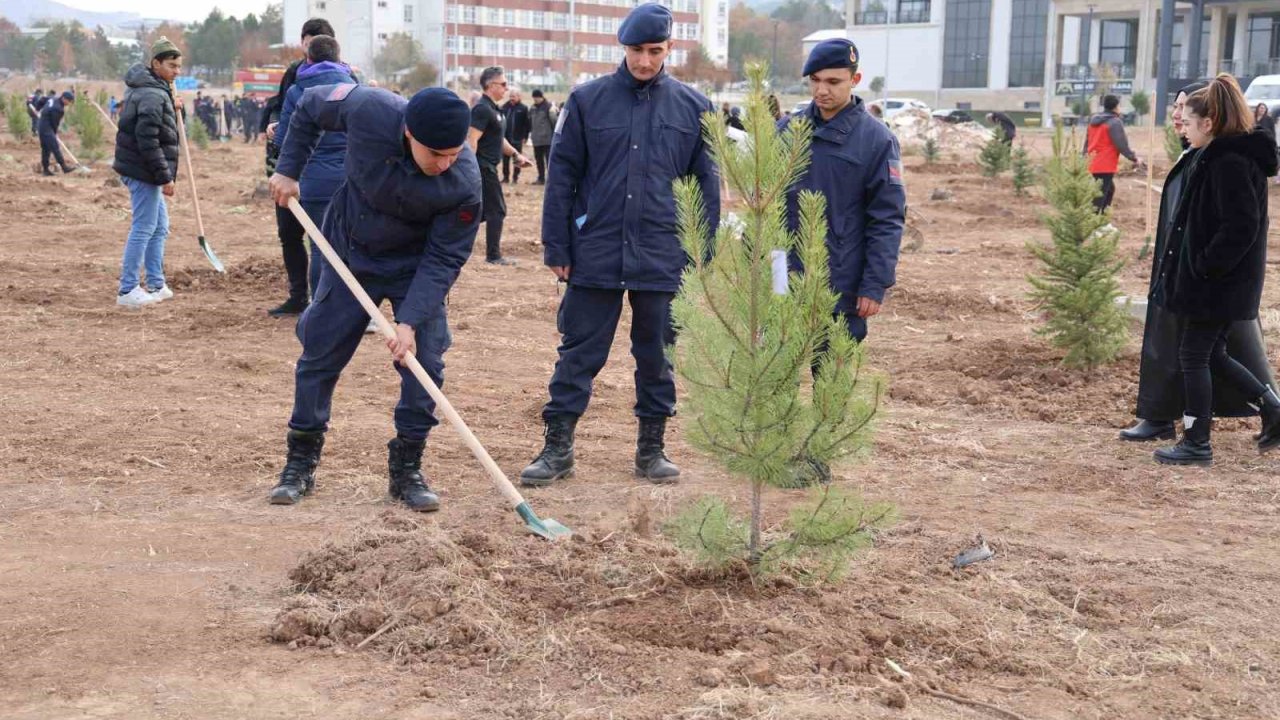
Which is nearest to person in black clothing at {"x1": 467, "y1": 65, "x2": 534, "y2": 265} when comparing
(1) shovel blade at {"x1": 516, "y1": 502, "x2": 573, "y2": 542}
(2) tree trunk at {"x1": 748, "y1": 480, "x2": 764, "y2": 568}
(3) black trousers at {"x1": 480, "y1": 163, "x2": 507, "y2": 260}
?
(3) black trousers at {"x1": 480, "y1": 163, "x2": 507, "y2": 260}

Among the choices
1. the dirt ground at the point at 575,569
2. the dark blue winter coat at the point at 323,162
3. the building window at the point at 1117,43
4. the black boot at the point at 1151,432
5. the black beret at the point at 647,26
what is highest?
the building window at the point at 1117,43

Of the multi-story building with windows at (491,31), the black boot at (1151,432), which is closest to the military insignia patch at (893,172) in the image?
the black boot at (1151,432)

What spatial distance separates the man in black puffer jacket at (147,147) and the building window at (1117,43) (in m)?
69.7

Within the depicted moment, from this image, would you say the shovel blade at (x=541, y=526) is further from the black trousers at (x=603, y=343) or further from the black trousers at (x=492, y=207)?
the black trousers at (x=492, y=207)

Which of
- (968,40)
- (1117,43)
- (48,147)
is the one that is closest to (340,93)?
(48,147)

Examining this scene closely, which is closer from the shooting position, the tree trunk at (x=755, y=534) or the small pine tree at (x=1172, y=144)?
the tree trunk at (x=755, y=534)

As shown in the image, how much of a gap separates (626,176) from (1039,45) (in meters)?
84.4

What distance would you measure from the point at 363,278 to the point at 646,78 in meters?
1.37

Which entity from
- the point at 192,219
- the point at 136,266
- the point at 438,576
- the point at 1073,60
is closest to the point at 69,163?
the point at 192,219

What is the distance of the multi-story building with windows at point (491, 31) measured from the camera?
311ft

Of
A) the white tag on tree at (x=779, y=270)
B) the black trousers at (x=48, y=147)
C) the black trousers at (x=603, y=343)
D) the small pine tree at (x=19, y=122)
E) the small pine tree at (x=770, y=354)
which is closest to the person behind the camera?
the small pine tree at (x=770, y=354)

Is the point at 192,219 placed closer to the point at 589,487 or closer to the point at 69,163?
the point at 69,163

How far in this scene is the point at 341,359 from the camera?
5137 mm

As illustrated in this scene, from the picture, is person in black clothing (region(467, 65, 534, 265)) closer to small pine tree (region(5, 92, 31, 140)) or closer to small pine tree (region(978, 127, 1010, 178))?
small pine tree (region(978, 127, 1010, 178))
